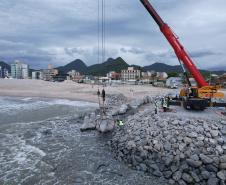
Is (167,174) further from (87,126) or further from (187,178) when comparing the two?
(87,126)

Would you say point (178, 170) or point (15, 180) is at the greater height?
point (178, 170)

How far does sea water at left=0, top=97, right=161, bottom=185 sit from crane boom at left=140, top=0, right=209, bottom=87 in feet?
29.6

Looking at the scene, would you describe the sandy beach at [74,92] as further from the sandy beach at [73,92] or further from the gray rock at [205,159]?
the gray rock at [205,159]

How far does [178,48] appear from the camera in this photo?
42.8 ft

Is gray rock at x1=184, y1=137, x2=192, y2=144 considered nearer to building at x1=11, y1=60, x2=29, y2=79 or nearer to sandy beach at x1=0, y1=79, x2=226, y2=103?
sandy beach at x1=0, y1=79, x2=226, y2=103

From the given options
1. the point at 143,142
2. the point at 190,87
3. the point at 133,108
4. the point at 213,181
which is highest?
the point at 190,87

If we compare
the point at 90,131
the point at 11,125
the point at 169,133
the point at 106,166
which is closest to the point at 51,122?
the point at 11,125

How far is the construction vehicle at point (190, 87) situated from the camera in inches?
483

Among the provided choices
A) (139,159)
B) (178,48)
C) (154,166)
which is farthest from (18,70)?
(154,166)

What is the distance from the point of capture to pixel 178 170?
7.69m

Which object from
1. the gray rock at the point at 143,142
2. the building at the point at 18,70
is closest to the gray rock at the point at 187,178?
the gray rock at the point at 143,142

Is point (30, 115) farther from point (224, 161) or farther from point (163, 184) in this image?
point (224, 161)

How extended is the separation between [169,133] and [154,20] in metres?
9.72

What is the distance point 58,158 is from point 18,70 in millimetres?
209834
